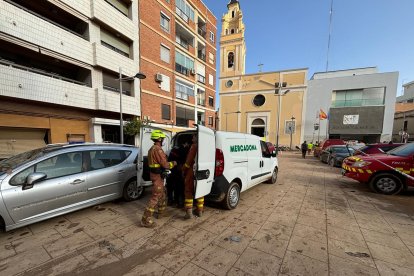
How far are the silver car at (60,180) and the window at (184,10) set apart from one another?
1943 centimetres

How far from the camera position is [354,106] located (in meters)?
27.5

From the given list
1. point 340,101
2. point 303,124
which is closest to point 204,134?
point 303,124

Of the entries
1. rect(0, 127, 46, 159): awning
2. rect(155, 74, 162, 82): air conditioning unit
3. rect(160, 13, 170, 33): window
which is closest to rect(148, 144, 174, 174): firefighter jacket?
rect(0, 127, 46, 159): awning

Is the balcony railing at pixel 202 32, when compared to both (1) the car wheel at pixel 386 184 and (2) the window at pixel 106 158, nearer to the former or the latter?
(2) the window at pixel 106 158

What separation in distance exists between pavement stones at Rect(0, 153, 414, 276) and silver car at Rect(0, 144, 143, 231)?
0.37 m

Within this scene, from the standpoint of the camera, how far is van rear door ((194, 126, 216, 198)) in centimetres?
345

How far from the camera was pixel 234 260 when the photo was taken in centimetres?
257

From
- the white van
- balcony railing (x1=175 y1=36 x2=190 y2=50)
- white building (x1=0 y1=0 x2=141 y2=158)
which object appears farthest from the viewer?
balcony railing (x1=175 y1=36 x2=190 y2=50)

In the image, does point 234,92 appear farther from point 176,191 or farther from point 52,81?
point 176,191

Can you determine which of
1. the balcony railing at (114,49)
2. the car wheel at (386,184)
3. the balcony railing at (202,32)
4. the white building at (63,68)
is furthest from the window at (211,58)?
the car wheel at (386,184)

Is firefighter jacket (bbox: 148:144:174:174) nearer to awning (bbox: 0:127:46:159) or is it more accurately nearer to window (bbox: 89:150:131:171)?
window (bbox: 89:150:131:171)

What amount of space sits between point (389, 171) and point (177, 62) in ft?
60.4

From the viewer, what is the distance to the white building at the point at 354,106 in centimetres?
2623

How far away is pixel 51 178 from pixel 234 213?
3.93 metres
